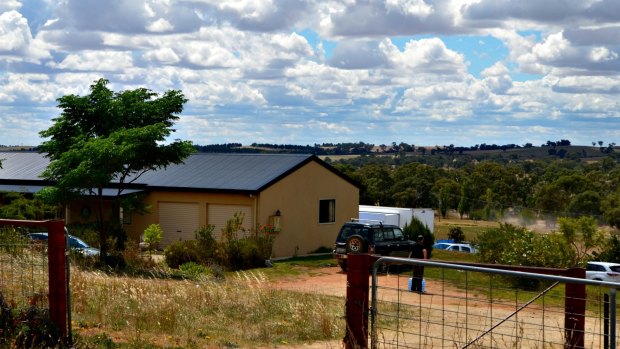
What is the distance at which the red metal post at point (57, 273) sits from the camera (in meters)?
10.1

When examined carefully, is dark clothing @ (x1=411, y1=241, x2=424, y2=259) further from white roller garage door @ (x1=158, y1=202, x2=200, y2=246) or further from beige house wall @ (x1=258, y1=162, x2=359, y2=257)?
white roller garage door @ (x1=158, y1=202, x2=200, y2=246)

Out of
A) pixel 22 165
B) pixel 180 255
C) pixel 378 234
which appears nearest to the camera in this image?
pixel 180 255

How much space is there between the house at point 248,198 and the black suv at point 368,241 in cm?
468

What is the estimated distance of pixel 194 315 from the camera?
1355 centimetres

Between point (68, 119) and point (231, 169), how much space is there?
9933 millimetres

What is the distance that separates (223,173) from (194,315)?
21213mm

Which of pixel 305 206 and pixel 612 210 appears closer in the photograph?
pixel 305 206

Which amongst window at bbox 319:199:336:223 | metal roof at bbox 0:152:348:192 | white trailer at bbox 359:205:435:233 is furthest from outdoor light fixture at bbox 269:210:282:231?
white trailer at bbox 359:205:435:233

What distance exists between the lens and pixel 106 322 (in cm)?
1251

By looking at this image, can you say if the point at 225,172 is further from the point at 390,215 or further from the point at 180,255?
the point at 390,215

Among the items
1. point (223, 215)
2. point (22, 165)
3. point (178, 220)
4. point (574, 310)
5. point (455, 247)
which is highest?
point (22, 165)

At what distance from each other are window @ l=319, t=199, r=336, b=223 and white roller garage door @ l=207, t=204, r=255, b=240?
4739 mm

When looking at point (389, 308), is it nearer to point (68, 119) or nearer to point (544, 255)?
point (544, 255)

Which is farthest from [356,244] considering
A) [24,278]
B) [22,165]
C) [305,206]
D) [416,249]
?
[22,165]
